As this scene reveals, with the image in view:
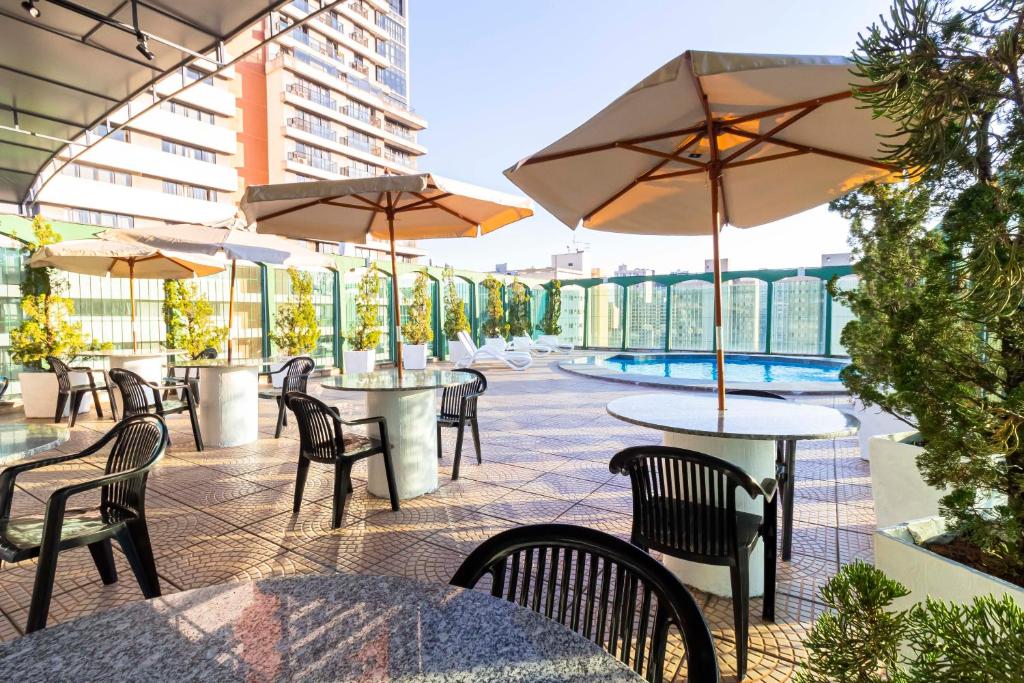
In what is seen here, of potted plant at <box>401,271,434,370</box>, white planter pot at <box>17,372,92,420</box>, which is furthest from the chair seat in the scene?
potted plant at <box>401,271,434,370</box>

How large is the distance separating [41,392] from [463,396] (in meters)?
6.44

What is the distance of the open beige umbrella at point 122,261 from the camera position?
585 centimetres

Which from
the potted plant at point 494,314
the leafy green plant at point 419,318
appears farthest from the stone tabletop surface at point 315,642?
the potted plant at point 494,314

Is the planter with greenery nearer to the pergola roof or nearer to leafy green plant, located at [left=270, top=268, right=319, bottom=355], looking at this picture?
the pergola roof

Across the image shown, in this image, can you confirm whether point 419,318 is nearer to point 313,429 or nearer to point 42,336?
point 42,336

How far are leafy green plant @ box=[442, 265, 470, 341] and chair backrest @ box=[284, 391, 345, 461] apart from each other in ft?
33.3

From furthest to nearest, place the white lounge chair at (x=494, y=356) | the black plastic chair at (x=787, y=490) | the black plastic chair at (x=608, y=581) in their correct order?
the white lounge chair at (x=494, y=356), the black plastic chair at (x=787, y=490), the black plastic chair at (x=608, y=581)

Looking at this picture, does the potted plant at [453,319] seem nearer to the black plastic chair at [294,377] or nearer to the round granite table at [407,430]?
the black plastic chair at [294,377]

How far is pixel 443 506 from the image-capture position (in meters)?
3.65

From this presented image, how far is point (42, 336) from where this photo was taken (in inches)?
279

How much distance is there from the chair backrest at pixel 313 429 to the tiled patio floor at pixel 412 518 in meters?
0.44

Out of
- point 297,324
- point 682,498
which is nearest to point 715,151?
point 682,498

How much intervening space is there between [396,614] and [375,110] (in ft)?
158

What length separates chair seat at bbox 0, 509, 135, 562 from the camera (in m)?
2.02
